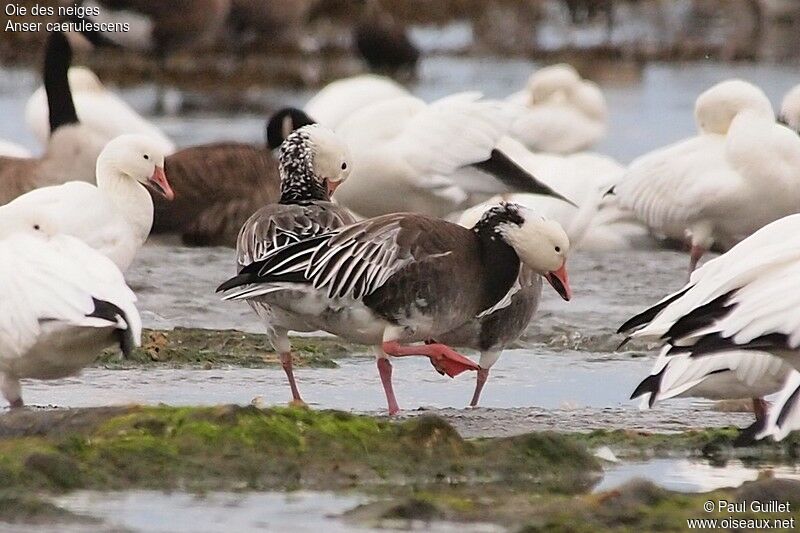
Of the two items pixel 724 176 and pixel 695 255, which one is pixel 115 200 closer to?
pixel 695 255

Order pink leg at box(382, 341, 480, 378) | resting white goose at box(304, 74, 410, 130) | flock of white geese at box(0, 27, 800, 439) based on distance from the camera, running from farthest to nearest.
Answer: resting white goose at box(304, 74, 410, 130) < pink leg at box(382, 341, 480, 378) < flock of white geese at box(0, 27, 800, 439)

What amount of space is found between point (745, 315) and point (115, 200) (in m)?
4.03

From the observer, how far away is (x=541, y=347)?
8461 millimetres

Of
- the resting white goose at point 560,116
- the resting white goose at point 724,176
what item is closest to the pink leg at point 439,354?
the resting white goose at point 724,176

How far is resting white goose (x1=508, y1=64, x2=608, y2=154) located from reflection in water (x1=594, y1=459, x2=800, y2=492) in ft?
32.2

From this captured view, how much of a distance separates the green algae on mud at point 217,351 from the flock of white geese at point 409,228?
0.41 m

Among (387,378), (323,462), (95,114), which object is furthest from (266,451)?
(95,114)

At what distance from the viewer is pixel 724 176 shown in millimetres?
10711

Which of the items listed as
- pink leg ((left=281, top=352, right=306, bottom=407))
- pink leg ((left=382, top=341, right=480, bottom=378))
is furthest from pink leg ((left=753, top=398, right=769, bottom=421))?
pink leg ((left=281, top=352, right=306, bottom=407))

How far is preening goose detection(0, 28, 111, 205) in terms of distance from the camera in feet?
36.9

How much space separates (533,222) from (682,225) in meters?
4.53

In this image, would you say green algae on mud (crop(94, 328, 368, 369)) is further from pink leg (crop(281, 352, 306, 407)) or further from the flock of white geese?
pink leg (crop(281, 352, 306, 407))

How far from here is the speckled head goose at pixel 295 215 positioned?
268 inches

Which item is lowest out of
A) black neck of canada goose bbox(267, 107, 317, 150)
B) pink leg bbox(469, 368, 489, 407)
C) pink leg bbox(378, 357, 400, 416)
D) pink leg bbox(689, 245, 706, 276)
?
pink leg bbox(689, 245, 706, 276)
